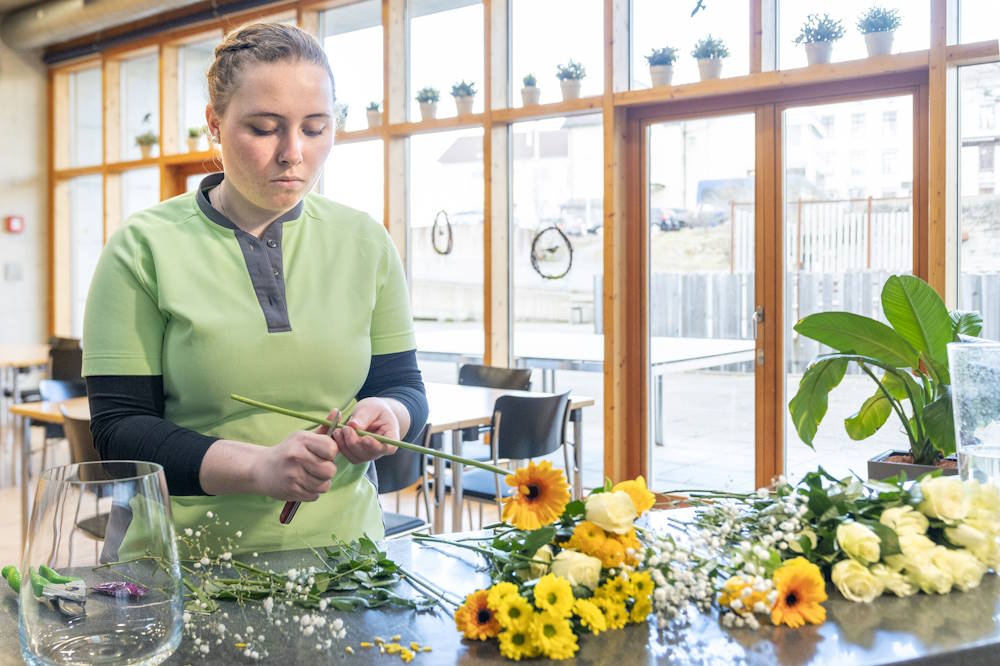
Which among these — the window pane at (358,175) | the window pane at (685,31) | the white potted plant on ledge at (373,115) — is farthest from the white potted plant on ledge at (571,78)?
the window pane at (358,175)

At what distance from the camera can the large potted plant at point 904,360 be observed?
2473 mm

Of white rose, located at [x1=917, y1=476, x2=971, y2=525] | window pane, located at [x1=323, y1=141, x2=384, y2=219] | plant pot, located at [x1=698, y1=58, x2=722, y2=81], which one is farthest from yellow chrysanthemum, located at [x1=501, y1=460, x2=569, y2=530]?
window pane, located at [x1=323, y1=141, x2=384, y2=219]

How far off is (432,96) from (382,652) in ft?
18.7

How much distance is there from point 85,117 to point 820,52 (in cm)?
681

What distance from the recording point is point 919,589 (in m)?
1.14

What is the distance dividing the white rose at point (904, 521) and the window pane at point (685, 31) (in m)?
4.29

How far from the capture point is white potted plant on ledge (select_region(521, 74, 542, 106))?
5.87 meters

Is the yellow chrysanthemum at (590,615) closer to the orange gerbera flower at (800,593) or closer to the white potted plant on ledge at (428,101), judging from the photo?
the orange gerbera flower at (800,593)

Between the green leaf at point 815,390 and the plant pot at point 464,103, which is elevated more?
the plant pot at point 464,103

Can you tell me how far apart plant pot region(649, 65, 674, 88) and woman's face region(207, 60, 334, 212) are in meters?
4.17

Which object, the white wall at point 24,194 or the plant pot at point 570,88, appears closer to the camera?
the plant pot at point 570,88

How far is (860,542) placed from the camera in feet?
3.67

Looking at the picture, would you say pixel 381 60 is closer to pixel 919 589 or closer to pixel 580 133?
pixel 580 133

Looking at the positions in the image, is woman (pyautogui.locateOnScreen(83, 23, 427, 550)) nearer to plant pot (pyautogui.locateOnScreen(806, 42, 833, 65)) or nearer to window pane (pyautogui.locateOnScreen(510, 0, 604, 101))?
plant pot (pyautogui.locateOnScreen(806, 42, 833, 65))
